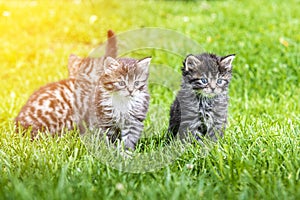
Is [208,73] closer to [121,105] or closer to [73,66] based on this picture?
[121,105]

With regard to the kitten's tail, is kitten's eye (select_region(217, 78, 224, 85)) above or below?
below

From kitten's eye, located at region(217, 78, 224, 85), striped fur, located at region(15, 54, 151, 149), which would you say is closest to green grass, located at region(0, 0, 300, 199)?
striped fur, located at region(15, 54, 151, 149)

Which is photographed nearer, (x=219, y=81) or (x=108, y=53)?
(x=219, y=81)

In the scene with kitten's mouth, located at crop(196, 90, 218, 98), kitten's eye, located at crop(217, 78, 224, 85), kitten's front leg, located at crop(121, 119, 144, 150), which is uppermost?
kitten's eye, located at crop(217, 78, 224, 85)

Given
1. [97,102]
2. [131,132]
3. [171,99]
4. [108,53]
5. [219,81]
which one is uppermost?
[108,53]

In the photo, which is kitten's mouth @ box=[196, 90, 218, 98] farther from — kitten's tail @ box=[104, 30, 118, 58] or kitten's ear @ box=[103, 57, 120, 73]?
kitten's tail @ box=[104, 30, 118, 58]

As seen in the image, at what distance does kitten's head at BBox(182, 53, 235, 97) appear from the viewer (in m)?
4.55

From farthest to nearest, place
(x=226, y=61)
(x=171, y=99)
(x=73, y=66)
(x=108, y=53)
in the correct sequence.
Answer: (x=171, y=99) < (x=73, y=66) < (x=108, y=53) < (x=226, y=61)

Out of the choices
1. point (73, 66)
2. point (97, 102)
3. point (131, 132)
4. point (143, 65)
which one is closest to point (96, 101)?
point (97, 102)

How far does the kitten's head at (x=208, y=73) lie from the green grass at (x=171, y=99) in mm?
508

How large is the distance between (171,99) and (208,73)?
8.43 feet

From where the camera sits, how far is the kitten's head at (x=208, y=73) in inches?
179

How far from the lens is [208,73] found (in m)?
4.54

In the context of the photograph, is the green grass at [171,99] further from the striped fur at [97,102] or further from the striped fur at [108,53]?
the striped fur at [108,53]
